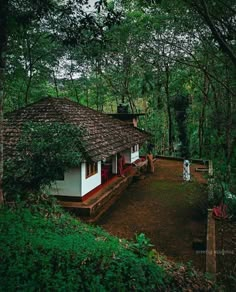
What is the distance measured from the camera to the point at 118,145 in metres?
16.8

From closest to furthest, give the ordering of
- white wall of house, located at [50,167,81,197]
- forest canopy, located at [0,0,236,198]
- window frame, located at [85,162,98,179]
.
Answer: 1. forest canopy, located at [0,0,236,198]
2. white wall of house, located at [50,167,81,197]
3. window frame, located at [85,162,98,179]

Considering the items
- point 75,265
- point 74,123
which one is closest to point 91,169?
point 74,123

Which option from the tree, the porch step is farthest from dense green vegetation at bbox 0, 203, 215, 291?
the porch step

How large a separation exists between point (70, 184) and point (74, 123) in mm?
3285

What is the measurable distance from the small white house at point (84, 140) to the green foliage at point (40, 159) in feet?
5.07

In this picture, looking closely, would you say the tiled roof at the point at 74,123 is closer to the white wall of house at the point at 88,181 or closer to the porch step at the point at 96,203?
the white wall of house at the point at 88,181

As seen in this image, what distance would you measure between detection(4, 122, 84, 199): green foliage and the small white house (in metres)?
1.54

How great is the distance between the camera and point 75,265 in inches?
208

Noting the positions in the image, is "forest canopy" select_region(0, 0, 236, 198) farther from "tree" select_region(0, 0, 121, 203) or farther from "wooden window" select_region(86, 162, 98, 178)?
"wooden window" select_region(86, 162, 98, 178)

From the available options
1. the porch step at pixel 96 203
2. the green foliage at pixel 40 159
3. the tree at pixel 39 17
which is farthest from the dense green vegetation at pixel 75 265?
the porch step at pixel 96 203

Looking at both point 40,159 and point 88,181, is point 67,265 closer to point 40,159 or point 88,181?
point 40,159

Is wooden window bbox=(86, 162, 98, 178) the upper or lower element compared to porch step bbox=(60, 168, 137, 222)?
upper

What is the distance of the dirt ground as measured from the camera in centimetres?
957

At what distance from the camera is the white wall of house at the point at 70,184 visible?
1264 centimetres
